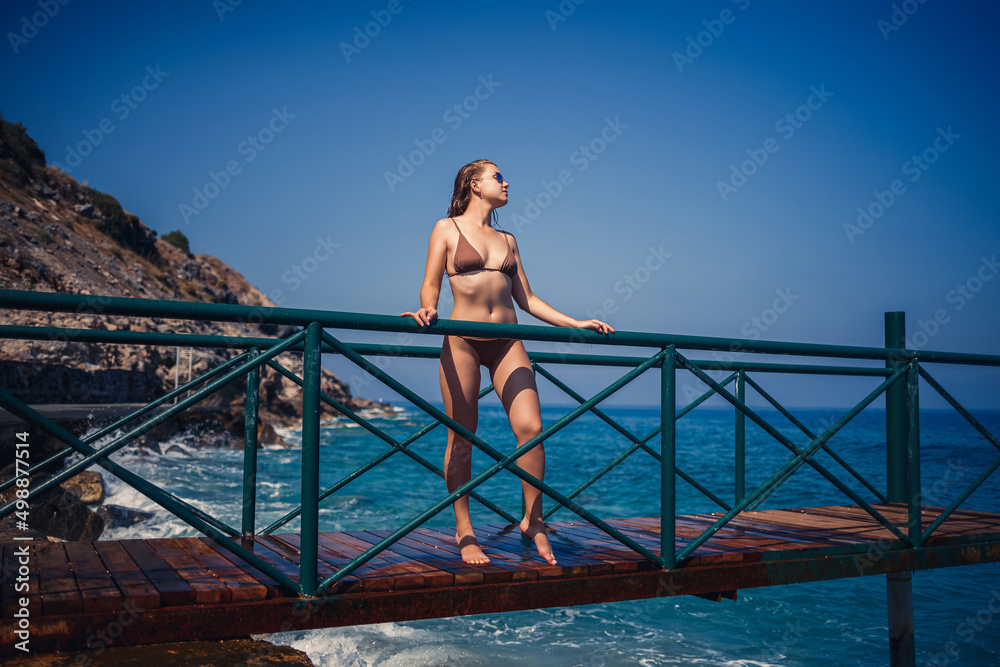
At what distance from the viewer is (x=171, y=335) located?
12.3ft

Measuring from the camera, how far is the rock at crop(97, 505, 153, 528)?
10172 millimetres

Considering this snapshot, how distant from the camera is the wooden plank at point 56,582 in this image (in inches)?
94.5

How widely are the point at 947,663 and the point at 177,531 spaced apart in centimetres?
1034

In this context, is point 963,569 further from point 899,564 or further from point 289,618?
point 289,618

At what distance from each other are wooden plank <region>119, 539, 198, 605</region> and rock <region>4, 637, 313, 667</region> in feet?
2.39

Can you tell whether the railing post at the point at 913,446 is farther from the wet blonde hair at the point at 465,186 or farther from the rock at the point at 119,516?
the rock at the point at 119,516

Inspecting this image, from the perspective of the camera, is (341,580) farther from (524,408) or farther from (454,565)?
(524,408)

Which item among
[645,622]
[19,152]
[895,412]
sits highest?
[19,152]

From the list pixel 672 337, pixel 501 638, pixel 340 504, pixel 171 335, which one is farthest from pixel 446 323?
pixel 340 504

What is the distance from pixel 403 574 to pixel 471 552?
450mm

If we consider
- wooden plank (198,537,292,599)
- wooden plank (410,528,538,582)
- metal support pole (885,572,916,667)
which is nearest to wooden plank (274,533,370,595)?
wooden plank (198,537,292,599)

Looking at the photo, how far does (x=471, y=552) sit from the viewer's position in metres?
3.31

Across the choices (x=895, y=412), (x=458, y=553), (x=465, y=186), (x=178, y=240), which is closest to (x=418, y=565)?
(x=458, y=553)

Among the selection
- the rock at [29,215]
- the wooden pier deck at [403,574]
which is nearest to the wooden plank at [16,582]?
the wooden pier deck at [403,574]
